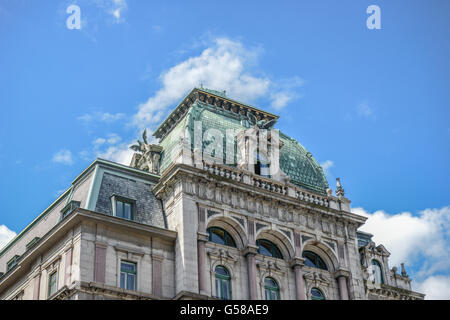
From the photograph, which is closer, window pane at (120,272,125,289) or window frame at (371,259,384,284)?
window pane at (120,272,125,289)

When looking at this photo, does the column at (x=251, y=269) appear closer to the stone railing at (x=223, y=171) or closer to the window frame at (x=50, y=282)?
the stone railing at (x=223, y=171)

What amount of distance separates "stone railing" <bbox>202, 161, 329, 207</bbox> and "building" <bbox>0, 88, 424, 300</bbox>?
9cm

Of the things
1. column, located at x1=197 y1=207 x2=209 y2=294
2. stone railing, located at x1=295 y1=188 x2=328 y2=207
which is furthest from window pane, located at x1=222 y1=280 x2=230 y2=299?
stone railing, located at x1=295 y1=188 x2=328 y2=207

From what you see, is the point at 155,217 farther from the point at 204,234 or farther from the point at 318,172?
the point at 318,172

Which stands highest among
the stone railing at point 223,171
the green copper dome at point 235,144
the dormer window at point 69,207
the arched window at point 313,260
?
the green copper dome at point 235,144

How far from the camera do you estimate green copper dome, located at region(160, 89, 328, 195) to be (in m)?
56.2

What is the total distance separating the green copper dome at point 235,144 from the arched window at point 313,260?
18.8 ft

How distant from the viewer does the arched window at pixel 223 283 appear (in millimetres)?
47906

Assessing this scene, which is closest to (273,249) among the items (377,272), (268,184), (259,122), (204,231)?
(268,184)

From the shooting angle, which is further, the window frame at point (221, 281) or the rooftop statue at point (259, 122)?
the rooftop statue at point (259, 122)

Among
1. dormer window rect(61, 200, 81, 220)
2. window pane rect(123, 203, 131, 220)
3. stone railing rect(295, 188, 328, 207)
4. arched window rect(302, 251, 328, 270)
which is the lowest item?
arched window rect(302, 251, 328, 270)

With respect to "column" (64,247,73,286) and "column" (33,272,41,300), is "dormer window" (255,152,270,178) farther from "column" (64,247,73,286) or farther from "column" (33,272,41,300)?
"column" (33,272,41,300)

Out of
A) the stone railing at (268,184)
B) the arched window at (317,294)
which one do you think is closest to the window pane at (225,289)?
the arched window at (317,294)

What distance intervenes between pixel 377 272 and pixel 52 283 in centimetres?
2294
